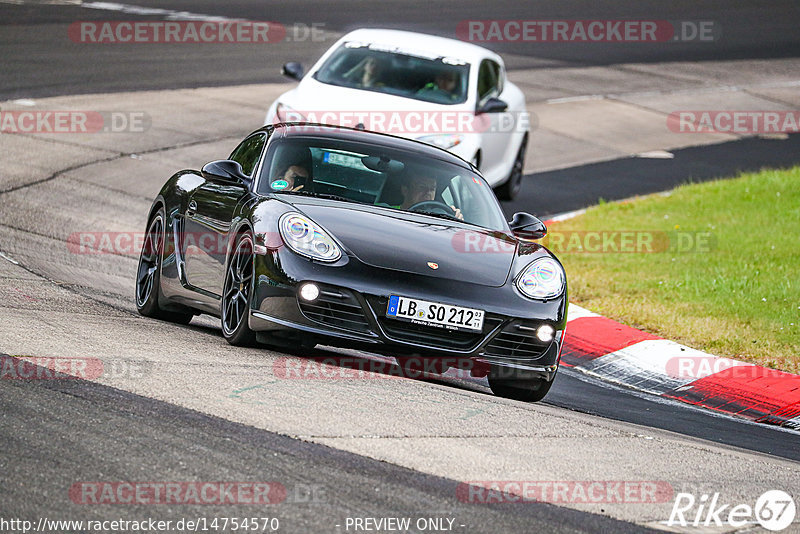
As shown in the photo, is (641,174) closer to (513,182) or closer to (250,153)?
(513,182)

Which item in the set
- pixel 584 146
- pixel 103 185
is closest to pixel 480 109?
pixel 103 185

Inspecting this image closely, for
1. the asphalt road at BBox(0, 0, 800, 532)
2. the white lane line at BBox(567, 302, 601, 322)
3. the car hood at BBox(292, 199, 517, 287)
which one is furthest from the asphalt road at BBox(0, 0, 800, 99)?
the car hood at BBox(292, 199, 517, 287)

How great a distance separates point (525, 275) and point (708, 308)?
3897mm

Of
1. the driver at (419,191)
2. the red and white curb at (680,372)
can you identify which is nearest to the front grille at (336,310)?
the driver at (419,191)

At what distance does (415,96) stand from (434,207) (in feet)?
20.4

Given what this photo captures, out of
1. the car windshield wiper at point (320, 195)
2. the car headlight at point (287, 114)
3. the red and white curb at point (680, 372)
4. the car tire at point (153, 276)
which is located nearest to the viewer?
the car windshield wiper at point (320, 195)

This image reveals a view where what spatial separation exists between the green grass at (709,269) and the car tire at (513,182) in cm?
119

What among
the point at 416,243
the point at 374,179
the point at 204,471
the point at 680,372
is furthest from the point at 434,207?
the point at 204,471

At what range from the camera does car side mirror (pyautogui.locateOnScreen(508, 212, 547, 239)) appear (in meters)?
8.59

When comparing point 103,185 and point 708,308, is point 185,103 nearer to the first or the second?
point 103,185

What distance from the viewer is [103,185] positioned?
14.3m

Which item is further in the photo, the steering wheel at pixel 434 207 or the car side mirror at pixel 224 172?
the steering wheel at pixel 434 207

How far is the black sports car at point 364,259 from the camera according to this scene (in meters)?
7.28

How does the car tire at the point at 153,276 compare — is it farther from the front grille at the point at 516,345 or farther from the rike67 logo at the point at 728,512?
the rike67 logo at the point at 728,512
